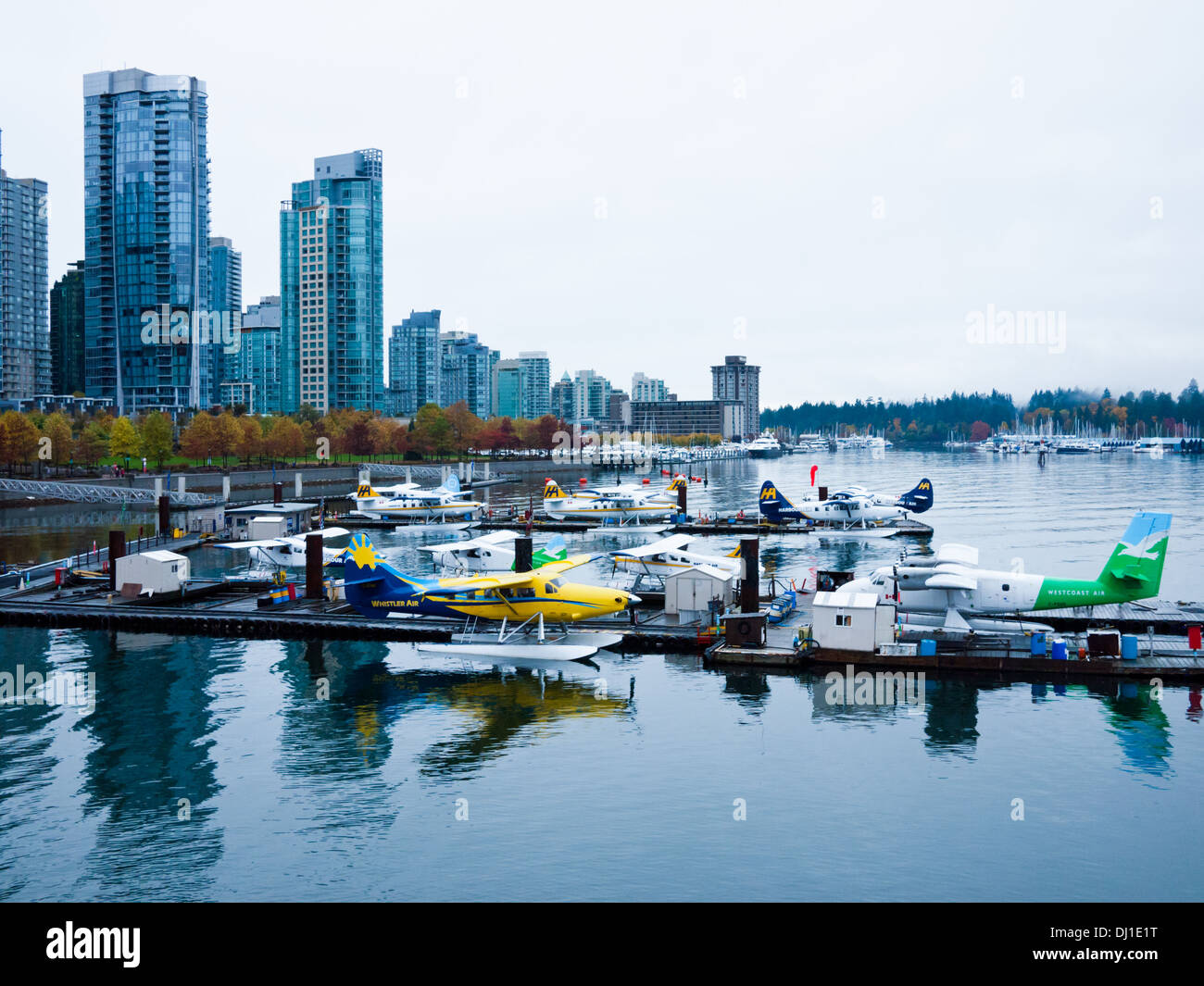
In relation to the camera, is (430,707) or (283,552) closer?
(430,707)

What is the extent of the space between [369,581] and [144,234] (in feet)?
582

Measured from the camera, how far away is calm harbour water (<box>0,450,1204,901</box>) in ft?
67.3

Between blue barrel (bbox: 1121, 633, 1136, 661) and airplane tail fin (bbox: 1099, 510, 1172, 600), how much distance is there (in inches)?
134

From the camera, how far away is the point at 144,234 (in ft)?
626

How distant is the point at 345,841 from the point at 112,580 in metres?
34.1

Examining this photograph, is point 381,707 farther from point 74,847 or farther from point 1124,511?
point 1124,511

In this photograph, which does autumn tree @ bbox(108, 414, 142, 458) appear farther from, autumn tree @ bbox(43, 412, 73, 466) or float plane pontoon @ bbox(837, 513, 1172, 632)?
float plane pontoon @ bbox(837, 513, 1172, 632)

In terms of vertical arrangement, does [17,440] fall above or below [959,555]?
above

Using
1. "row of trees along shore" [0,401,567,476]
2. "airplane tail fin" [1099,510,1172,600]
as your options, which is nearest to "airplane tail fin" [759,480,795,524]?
"airplane tail fin" [1099,510,1172,600]

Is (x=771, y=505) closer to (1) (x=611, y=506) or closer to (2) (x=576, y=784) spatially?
(1) (x=611, y=506)

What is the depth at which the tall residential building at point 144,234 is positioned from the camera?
7397 inches

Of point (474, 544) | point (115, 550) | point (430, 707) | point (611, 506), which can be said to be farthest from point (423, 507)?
point (430, 707)
